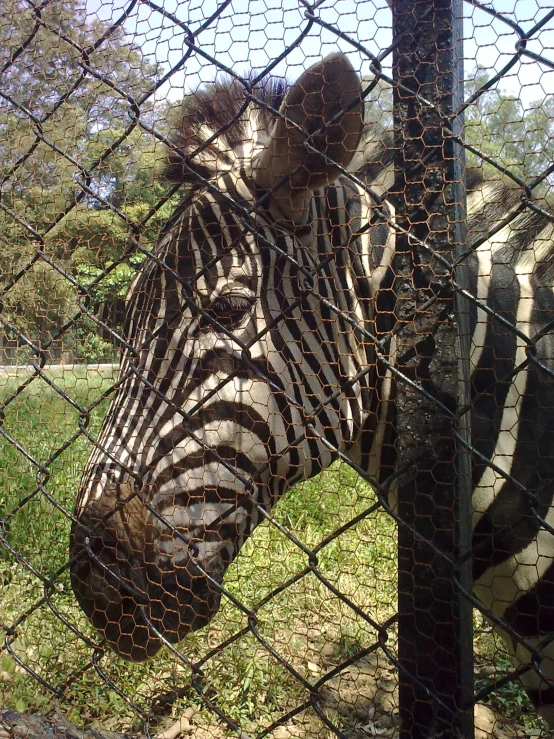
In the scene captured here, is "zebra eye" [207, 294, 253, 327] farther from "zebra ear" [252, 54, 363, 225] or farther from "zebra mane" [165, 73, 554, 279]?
"zebra mane" [165, 73, 554, 279]

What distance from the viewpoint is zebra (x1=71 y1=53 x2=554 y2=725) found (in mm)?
1623

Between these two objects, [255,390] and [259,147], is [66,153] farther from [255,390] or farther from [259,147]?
[255,390]

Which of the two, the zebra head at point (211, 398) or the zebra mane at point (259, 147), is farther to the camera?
the zebra mane at point (259, 147)

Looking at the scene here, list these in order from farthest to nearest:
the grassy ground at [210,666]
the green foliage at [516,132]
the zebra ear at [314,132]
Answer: the grassy ground at [210,666], the zebra ear at [314,132], the green foliage at [516,132]

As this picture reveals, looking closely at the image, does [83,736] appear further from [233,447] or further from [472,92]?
[472,92]

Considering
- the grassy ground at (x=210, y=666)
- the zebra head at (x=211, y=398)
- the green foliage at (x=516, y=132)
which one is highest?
the green foliage at (x=516, y=132)

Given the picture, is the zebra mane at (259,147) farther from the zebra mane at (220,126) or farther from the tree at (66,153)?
the tree at (66,153)

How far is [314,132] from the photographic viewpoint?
139 cm

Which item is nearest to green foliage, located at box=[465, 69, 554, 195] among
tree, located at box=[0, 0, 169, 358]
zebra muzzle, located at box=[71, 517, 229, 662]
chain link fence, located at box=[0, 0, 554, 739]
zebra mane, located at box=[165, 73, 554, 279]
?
chain link fence, located at box=[0, 0, 554, 739]

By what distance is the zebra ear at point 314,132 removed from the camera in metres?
1.38

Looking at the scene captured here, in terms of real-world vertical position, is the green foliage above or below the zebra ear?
above

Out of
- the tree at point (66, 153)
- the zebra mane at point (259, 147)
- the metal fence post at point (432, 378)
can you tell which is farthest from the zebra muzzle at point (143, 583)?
the zebra mane at point (259, 147)

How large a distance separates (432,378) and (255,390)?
569mm

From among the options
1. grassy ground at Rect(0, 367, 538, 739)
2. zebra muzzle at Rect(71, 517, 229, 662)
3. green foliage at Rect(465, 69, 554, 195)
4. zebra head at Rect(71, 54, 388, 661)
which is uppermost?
green foliage at Rect(465, 69, 554, 195)
